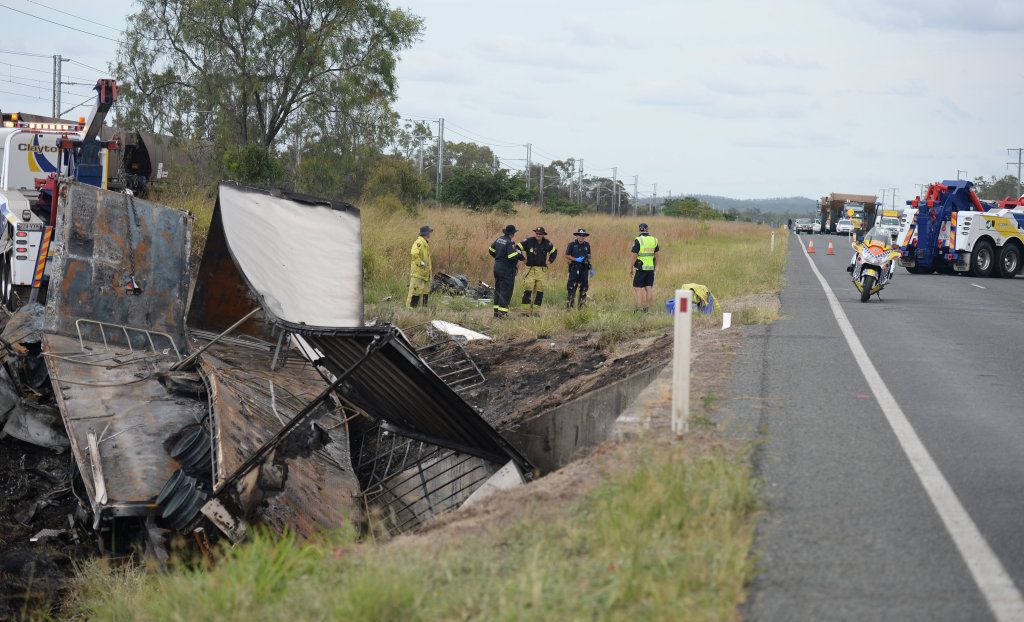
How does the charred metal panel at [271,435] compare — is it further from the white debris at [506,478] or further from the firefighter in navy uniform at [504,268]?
the firefighter in navy uniform at [504,268]

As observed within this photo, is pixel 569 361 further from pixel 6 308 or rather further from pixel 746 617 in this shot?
pixel 746 617

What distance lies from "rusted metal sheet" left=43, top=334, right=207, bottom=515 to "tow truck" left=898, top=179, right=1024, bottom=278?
22.1 metres

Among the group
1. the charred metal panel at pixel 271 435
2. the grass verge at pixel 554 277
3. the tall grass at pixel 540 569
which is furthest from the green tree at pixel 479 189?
the tall grass at pixel 540 569

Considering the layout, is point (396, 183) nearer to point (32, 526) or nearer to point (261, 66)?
point (261, 66)

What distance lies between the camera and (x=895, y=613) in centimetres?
381

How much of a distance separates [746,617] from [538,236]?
15.1 m

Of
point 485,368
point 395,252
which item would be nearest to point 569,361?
point 485,368

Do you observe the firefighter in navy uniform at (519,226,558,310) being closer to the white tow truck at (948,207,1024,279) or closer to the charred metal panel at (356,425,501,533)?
the charred metal panel at (356,425,501,533)

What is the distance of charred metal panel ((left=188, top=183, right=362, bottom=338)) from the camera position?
10125mm

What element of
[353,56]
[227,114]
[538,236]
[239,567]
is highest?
[353,56]

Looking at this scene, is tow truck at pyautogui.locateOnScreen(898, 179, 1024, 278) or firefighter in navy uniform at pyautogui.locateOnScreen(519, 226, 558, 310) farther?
tow truck at pyautogui.locateOnScreen(898, 179, 1024, 278)

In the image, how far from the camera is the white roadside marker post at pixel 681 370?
6281 millimetres

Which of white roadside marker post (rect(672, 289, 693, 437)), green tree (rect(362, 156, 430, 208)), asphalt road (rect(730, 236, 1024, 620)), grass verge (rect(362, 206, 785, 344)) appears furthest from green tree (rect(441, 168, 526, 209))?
white roadside marker post (rect(672, 289, 693, 437))

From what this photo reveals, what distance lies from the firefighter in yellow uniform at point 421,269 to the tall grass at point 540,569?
12.6 meters
